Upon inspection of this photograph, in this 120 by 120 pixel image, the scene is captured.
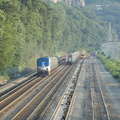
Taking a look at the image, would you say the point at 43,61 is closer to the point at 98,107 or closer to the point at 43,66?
the point at 43,66

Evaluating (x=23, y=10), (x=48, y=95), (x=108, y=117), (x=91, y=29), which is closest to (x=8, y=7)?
(x=23, y=10)

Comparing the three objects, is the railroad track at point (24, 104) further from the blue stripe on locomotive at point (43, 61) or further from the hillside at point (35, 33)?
the blue stripe on locomotive at point (43, 61)

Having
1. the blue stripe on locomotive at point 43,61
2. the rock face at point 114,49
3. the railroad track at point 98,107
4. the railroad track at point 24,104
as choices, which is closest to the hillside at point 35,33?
the blue stripe on locomotive at point 43,61

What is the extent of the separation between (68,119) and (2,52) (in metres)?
20.7

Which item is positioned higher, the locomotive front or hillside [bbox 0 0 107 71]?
hillside [bbox 0 0 107 71]

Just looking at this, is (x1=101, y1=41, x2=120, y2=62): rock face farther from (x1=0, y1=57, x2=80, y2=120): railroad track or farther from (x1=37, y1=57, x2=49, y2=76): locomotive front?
(x1=0, y1=57, x2=80, y2=120): railroad track

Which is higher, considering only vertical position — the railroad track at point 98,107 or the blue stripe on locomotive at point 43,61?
the blue stripe on locomotive at point 43,61

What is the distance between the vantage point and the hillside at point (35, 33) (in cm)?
3591

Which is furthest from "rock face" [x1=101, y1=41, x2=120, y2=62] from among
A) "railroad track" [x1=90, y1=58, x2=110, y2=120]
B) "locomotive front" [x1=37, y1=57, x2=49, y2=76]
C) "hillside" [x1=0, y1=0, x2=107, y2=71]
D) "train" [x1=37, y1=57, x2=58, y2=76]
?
"railroad track" [x1=90, y1=58, x2=110, y2=120]

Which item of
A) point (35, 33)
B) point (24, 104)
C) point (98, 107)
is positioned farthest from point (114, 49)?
point (24, 104)

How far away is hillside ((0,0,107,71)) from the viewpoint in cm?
3591

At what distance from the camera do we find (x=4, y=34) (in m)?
33.8

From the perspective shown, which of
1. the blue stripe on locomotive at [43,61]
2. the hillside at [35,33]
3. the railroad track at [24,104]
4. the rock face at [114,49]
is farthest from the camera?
the rock face at [114,49]

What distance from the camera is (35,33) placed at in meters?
61.8
